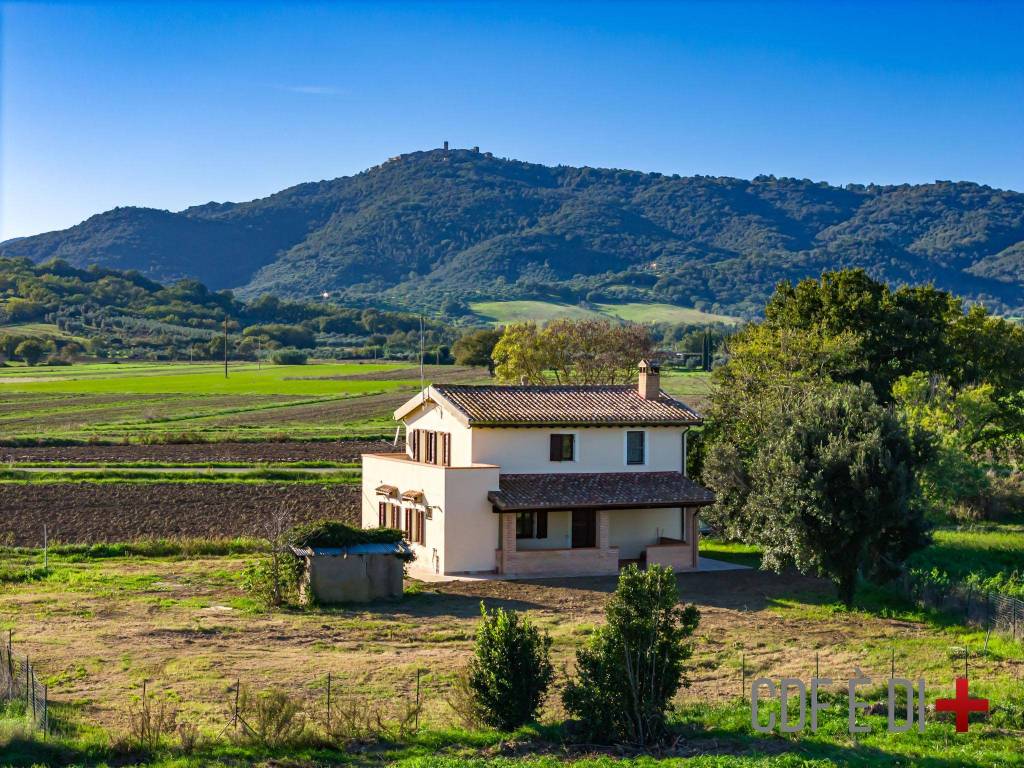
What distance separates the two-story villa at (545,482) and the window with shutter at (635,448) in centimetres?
4

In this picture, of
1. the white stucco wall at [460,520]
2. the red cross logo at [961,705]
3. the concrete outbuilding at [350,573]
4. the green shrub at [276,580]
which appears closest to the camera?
the red cross logo at [961,705]

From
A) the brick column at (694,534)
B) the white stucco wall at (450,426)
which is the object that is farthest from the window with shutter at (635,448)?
the white stucco wall at (450,426)

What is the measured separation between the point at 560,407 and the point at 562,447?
1.63m

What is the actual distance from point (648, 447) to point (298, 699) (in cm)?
2314

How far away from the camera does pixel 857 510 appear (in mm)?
32188

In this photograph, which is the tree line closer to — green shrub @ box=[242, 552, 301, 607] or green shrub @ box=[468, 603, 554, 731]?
green shrub @ box=[242, 552, 301, 607]

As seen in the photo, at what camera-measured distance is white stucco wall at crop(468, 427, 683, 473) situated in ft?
131

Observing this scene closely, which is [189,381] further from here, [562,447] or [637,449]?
[637,449]

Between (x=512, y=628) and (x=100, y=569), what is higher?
(x=512, y=628)

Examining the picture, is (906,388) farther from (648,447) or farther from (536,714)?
(536,714)

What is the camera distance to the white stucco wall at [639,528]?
41469 millimetres

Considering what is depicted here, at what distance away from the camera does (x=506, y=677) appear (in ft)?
62.3

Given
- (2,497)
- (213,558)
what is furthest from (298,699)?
(2,497)

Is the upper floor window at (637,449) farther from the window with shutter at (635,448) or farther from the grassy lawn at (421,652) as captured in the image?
the grassy lawn at (421,652)
